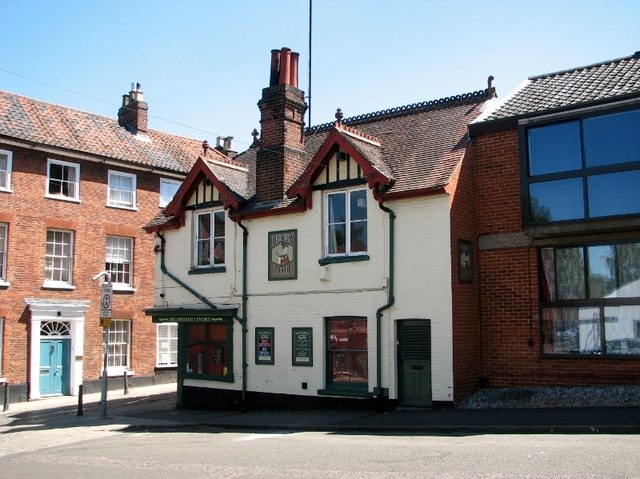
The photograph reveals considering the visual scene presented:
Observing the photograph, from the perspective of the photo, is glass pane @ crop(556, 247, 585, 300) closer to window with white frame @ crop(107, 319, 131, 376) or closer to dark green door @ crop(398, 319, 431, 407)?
dark green door @ crop(398, 319, 431, 407)

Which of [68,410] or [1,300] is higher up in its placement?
[1,300]

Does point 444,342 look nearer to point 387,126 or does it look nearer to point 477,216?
point 477,216

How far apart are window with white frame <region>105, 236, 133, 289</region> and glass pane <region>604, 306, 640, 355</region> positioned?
19182 mm

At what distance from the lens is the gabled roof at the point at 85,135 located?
86.9 feet

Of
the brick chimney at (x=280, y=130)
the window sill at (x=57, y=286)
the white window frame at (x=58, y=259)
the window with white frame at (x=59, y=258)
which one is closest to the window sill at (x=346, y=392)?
the brick chimney at (x=280, y=130)

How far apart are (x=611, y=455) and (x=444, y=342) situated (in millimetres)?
6608

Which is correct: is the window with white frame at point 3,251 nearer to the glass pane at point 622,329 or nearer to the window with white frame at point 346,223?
the window with white frame at point 346,223

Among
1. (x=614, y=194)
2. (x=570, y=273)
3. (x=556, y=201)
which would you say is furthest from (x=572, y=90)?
(x=570, y=273)

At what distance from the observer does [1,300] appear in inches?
981

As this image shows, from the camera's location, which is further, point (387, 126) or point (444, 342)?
point (387, 126)

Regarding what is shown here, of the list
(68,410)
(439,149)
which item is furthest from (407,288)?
(68,410)

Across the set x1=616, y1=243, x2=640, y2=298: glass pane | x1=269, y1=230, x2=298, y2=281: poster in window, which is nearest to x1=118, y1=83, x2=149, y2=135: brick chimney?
x1=269, y1=230, x2=298, y2=281: poster in window

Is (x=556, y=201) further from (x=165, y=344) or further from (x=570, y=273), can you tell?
(x=165, y=344)

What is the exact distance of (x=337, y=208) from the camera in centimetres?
1852
